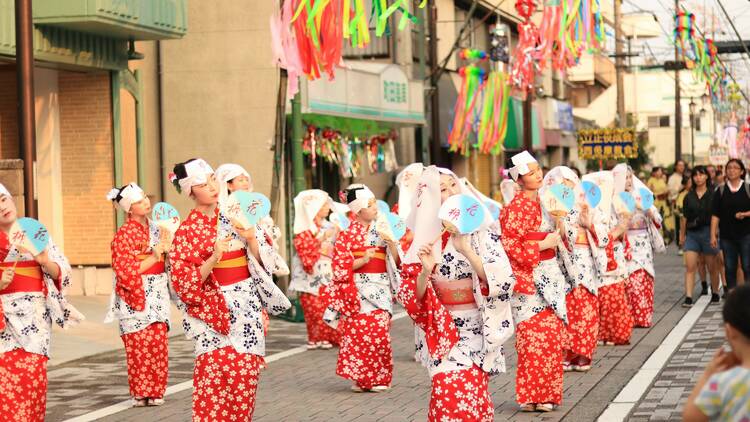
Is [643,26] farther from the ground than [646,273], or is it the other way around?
[643,26]

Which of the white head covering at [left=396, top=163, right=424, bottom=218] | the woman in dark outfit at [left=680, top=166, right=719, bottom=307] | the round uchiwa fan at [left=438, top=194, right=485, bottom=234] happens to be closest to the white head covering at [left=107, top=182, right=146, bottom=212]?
the white head covering at [left=396, top=163, right=424, bottom=218]

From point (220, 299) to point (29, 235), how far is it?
1.46 meters

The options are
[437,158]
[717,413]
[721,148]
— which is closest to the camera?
[717,413]

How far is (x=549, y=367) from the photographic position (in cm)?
1003

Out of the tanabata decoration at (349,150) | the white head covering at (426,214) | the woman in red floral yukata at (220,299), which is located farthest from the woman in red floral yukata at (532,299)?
the tanabata decoration at (349,150)

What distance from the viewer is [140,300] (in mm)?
11125

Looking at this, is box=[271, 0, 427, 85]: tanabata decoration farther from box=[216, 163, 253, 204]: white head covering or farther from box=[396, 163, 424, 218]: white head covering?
box=[396, 163, 424, 218]: white head covering

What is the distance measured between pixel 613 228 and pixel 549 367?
523 centimetres

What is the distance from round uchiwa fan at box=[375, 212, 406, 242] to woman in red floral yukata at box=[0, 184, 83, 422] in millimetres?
3496

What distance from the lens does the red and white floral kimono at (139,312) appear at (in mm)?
11000

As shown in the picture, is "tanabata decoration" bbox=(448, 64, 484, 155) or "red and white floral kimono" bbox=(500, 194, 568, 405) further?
"tanabata decoration" bbox=(448, 64, 484, 155)

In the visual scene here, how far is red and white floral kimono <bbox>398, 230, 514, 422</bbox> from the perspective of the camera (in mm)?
7816

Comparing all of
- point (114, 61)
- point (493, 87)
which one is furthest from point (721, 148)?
point (114, 61)

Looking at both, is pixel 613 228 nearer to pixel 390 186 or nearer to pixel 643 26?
pixel 390 186
